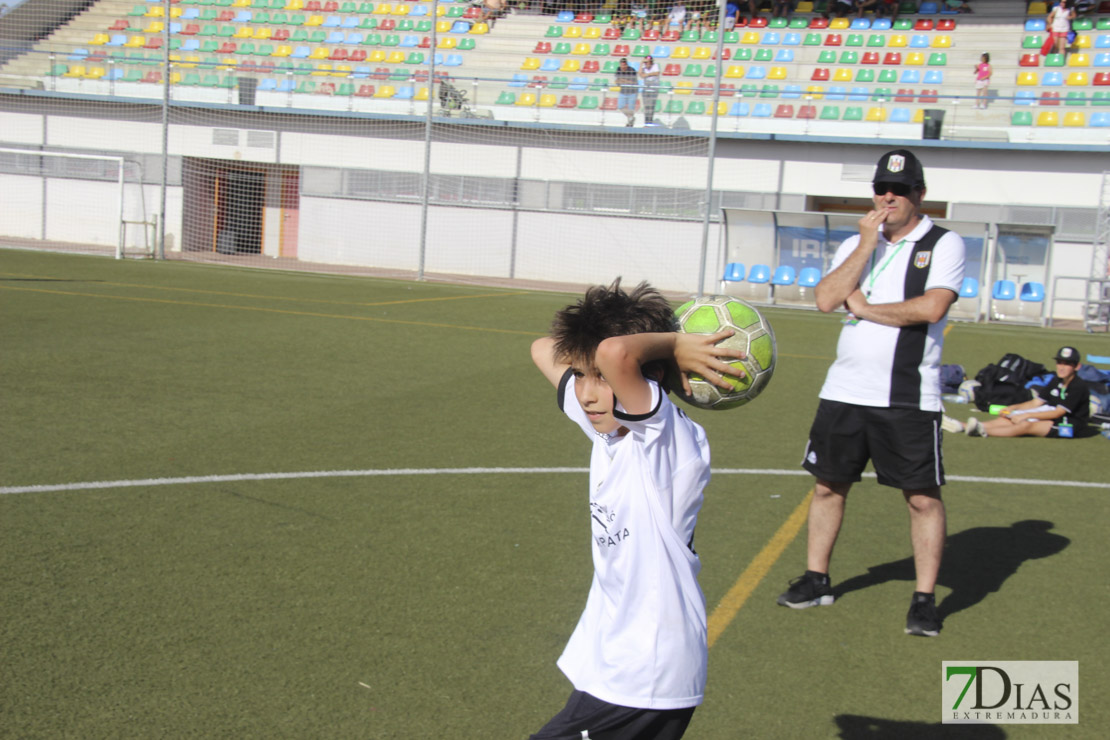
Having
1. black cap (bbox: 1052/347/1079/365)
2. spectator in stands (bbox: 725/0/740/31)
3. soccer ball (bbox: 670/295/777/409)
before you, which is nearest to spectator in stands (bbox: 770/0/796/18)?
spectator in stands (bbox: 725/0/740/31)

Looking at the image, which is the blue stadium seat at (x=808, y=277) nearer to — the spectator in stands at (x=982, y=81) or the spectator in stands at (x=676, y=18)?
the spectator in stands at (x=982, y=81)

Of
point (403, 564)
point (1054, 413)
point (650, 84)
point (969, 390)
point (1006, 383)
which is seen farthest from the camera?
point (650, 84)

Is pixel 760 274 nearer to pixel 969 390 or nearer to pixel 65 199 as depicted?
pixel 969 390

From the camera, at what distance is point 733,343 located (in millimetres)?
2340

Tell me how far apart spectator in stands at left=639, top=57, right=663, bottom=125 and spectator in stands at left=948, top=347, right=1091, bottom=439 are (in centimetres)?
1697

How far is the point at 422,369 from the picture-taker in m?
9.65

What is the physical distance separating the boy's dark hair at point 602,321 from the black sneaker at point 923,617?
8.22 feet

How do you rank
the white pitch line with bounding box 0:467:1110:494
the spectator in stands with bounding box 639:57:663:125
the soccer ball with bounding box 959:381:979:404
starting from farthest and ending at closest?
the spectator in stands with bounding box 639:57:663:125
the soccer ball with bounding box 959:381:979:404
the white pitch line with bounding box 0:467:1110:494

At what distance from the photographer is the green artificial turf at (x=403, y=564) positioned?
3256mm

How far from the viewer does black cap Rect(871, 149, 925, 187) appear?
3.99 meters

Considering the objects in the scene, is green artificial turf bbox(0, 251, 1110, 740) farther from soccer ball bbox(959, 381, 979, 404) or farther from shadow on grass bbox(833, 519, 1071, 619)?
soccer ball bbox(959, 381, 979, 404)

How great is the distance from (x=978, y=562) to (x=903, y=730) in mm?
1980

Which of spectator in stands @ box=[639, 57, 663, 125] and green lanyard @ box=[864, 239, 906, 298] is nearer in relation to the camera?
green lanyard @ box=[864, 239, 906, 298]

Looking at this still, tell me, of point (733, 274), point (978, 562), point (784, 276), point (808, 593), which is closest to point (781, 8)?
point (733, 274)
